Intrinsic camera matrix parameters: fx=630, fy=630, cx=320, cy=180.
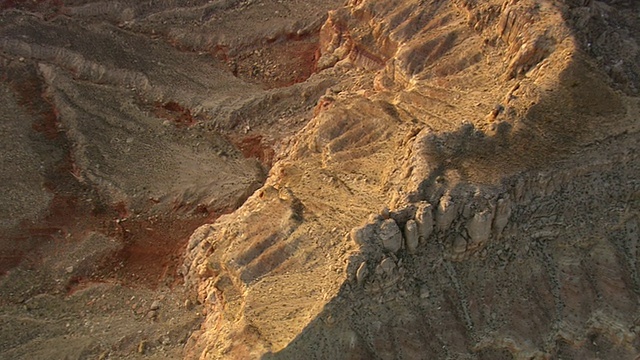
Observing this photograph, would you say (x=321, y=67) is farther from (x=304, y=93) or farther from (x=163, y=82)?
(x=163, y=82)

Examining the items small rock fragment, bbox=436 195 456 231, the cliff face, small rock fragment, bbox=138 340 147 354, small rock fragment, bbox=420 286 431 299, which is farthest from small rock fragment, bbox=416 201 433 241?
small rock fragment, bbox=138 340 147 354

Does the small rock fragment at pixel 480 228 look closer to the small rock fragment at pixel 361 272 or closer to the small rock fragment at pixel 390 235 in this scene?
the small rock fragment at pixel 390 235

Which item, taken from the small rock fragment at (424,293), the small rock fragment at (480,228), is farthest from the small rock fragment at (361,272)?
the small rock fragment at (480,228)

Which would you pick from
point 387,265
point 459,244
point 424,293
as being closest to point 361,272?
point 387,265

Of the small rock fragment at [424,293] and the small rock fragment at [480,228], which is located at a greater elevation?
the small rock fragment at [480,228]

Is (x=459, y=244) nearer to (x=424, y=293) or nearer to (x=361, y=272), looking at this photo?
(x=424, y=293)

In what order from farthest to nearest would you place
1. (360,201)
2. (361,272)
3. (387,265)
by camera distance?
(360,201) → (387,265) → (361,272)

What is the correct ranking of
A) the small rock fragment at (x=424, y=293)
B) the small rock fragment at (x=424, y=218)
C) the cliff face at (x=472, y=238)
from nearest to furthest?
the cliff face at (x=472, y=238) < the small rock fragment at (x=424, y=218) < the small rock fragment at (x=424, y=293)
